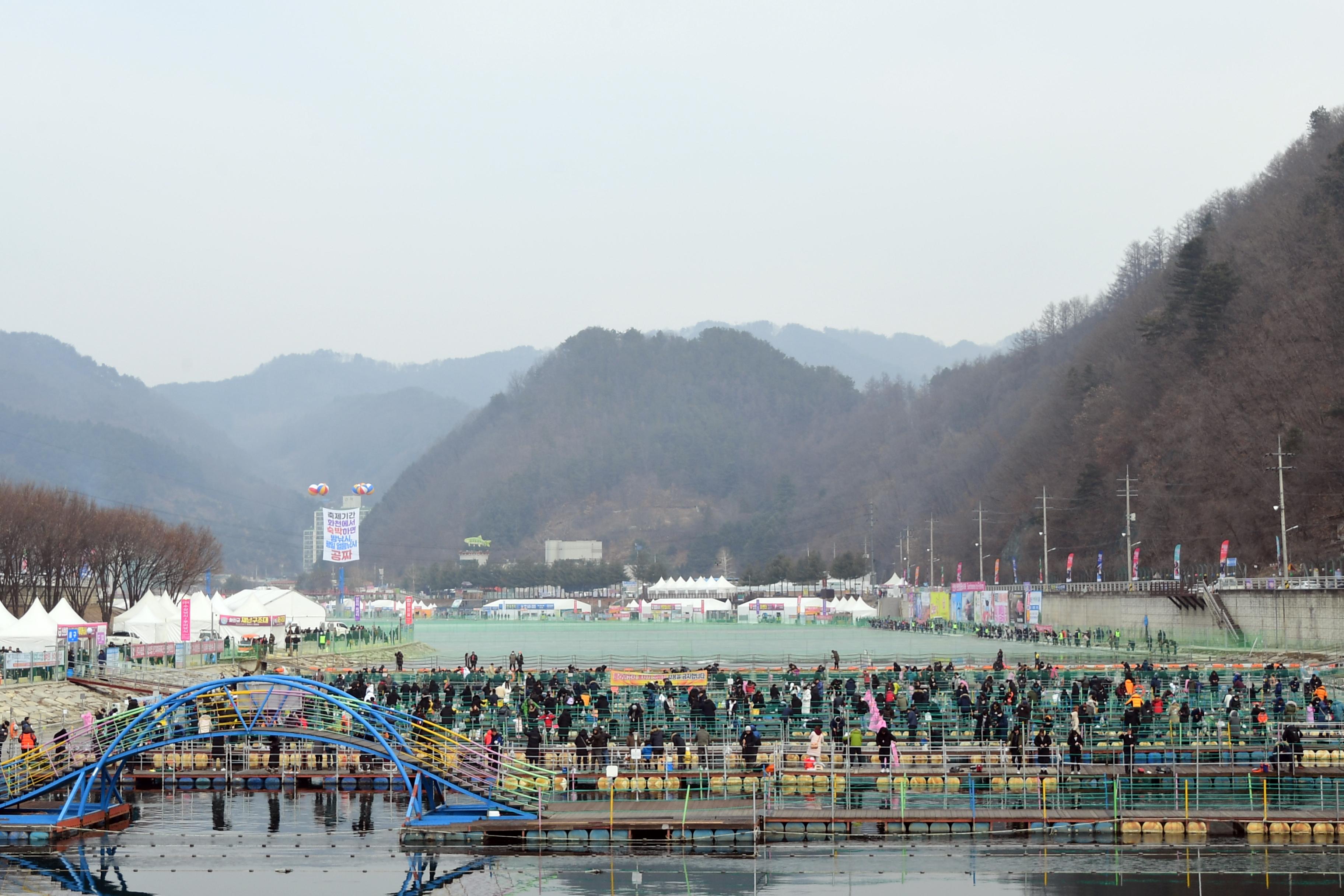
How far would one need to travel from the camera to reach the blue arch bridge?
77.8ft

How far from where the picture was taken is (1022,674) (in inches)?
1683

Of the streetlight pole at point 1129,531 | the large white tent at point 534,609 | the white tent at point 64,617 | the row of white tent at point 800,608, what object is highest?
the streetlight pole at point 1129,531

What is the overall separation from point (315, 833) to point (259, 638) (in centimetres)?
4634

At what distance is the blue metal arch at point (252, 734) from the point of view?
2320cm

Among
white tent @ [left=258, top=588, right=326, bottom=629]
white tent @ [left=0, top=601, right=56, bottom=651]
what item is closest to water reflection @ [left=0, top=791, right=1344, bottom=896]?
white tent @ [left=0, top=601, right=56, bottom=651]

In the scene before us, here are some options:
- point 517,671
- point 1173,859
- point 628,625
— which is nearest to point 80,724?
point 517,671

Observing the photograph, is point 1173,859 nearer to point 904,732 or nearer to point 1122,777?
point 1122,777

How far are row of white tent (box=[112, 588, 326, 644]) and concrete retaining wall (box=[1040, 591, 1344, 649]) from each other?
45.8 m

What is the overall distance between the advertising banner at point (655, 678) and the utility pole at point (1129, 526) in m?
39.0

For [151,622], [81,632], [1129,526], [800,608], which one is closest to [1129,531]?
[1129,526]

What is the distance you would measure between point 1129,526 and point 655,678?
154 ft

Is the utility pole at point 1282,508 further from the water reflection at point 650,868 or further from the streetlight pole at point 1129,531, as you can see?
the water reflection at point 650,868

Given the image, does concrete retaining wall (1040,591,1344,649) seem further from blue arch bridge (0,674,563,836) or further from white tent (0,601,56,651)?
white tent (0,601,56,651)

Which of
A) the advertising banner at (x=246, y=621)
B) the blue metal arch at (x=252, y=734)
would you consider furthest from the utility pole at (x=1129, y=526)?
the blue metal arch at (x=252, y=734)
